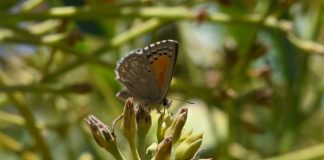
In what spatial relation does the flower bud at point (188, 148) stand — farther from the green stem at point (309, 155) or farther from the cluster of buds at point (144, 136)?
the green stem at point (309, 155)

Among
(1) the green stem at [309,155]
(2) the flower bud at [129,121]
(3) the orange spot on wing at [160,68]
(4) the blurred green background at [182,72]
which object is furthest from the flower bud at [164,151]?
(1) the green stem at [309,155]

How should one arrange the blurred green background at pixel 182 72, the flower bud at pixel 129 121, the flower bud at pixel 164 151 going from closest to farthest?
the flower bud at pixel 164 151 → the flower bud at pixel 129 121 → the blurred green background at pixel 182 72

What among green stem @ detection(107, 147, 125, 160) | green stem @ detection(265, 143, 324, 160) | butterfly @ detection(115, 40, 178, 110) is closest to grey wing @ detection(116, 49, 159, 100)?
butterfly @ detection(115, 40, 178, 110)

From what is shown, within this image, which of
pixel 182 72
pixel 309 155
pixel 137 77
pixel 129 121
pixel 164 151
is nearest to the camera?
pixel 164 151

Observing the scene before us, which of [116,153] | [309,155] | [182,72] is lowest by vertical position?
[309,155]

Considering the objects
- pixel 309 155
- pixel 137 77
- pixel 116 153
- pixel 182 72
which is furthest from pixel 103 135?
pixel 182 72

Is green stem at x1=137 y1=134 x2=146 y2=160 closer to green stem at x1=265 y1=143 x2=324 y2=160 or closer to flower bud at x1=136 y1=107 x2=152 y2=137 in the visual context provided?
flower bud at x1=136 y1=107 x2=152 y2=137

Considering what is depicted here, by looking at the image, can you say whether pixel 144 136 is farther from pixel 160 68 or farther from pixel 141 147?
pixel 160 68

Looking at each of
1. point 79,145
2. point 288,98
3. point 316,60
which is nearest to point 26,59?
point 79,145
